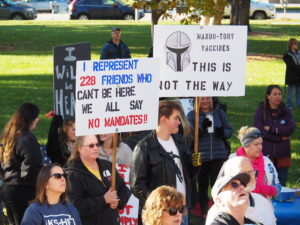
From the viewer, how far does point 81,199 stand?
763cm

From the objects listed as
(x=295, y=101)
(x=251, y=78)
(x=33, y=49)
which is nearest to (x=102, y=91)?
(x=295, y=101)

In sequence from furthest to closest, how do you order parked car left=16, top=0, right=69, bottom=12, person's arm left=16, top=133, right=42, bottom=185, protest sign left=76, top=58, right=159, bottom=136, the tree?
parked car left=16, top=0, right=69, bottom=12
the tree
person's arm left=16, top=133, right=42, bottom=185
protest sign left=76, top=58, right=159, bottom=136

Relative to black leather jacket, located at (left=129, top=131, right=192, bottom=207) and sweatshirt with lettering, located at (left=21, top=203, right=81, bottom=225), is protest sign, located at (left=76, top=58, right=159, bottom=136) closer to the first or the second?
black leather jacket, located at (left=129, top=131, right=192, bottom=207)

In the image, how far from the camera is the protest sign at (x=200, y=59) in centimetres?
933

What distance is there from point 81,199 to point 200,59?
264 centimetres

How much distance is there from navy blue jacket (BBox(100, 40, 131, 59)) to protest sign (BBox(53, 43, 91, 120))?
27.8 ft

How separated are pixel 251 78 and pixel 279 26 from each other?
18276 millimetres

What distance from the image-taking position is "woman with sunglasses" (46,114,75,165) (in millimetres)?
9273

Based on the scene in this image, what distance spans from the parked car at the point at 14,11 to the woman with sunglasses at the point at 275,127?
37.0 m

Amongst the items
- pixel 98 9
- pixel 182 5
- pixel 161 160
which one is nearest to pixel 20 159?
pixel 161 160

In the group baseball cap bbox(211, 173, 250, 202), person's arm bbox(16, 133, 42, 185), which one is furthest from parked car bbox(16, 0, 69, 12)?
baseball cap bbox(211, 173, 250, 202)

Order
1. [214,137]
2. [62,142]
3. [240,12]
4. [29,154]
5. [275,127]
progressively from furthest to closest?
[240,12] < [275,127] < [214,137] < [62,142] < [29,154]

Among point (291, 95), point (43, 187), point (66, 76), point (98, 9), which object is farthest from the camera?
point (98, 9)

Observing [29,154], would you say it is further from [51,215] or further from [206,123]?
[206,123]
